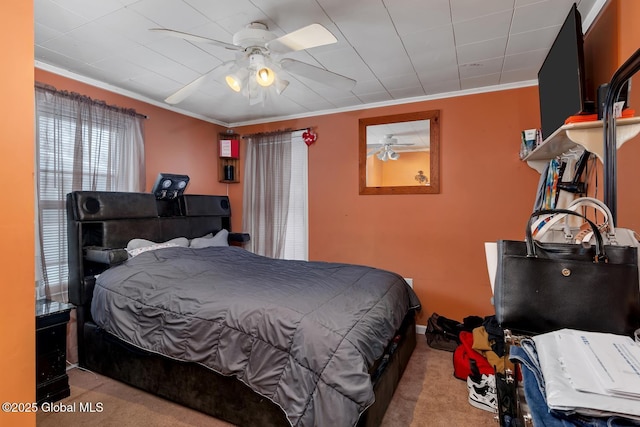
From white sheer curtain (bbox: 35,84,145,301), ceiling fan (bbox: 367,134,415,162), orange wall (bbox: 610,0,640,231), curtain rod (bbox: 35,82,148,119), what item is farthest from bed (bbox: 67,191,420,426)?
ceiling fan (bbox: 367,134,415,162)

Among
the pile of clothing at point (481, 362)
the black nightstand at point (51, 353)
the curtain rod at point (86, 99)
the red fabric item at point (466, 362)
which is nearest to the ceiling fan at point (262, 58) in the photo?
the curtain rod at point (86, 99)

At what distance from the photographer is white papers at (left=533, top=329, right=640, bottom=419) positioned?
0.56 metres

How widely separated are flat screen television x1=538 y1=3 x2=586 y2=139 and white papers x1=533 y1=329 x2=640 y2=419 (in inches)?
50.5

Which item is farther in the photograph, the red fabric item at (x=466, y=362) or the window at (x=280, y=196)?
the window at (x=280, y=196)

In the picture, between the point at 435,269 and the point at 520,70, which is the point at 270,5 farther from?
the point at 435,269

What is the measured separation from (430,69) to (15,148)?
116 inches

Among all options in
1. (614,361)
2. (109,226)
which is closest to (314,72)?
(614,361)

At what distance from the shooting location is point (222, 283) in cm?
232

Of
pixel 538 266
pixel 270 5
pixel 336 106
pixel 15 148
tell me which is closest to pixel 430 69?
pixel 336 106

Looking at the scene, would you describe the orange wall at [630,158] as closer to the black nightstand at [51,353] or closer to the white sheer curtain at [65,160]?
the black nightstand at [51,353]

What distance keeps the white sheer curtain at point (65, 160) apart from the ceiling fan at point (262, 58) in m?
1.21

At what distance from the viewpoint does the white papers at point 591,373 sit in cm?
56

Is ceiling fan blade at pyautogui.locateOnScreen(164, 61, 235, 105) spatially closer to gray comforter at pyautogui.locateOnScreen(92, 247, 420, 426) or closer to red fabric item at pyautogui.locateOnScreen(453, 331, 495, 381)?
gray comforter at pyautogui.locateOnScreen(92, 247, 420, 426)

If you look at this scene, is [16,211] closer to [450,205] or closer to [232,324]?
[232,324]
